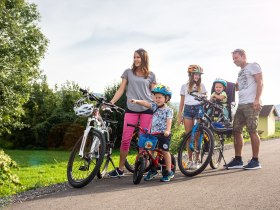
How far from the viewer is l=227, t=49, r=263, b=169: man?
706 cm

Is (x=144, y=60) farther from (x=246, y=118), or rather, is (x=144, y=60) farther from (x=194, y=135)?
(x=246, y=118)

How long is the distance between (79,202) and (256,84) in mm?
4076

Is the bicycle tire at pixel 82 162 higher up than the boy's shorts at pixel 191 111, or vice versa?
the boy's shorts at pixel 191 111

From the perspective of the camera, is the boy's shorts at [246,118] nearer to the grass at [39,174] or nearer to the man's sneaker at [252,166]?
the man's sneaker at [252,166]

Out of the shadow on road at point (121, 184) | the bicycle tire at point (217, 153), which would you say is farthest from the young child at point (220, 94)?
the shadow on road at point (121, 184)

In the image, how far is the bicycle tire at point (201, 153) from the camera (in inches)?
248

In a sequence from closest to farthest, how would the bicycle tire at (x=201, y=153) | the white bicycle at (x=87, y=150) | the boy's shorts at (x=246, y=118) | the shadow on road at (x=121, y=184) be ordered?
1. the shadow on road at (x=121, y=184)
2. the white bicycle at (x=87, y=150)
3. the bicycle tire at (x=201, y=153)
4. the boy's shorts at (x=246, y=118)

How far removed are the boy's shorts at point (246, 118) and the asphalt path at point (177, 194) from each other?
3.57ft

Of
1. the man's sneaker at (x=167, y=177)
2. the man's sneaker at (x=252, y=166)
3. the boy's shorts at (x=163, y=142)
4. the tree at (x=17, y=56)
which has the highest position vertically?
the tree at (x=17, y=56)

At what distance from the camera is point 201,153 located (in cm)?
671

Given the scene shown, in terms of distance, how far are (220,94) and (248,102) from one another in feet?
1.81

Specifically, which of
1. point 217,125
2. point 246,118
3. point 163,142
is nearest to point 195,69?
point 217,125

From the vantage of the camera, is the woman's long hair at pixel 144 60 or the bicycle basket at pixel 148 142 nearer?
the bicycle basket at pixel 148 142

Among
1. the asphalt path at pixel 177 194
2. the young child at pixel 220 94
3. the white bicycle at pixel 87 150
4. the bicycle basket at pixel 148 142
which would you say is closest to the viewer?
the asphalt path at pixel 177 194
